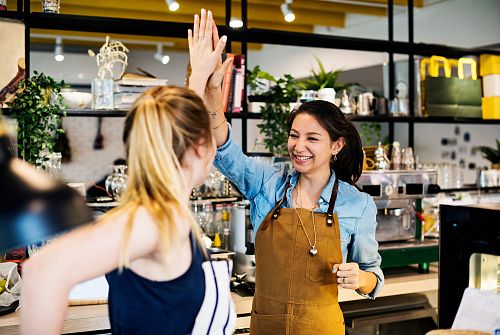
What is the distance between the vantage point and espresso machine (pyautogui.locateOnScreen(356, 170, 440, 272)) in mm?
4082

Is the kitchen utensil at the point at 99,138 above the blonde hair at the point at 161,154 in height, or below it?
above

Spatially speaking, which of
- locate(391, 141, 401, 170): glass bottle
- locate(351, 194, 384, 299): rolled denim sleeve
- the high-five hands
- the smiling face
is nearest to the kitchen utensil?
locate(391, 141, 401, 170): glass bottle

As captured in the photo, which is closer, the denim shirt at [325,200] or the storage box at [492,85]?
the denim shirt at [325,200]

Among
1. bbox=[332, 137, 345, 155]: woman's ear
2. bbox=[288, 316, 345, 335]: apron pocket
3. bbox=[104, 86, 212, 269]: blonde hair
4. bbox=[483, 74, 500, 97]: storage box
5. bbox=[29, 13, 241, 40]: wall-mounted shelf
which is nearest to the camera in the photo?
bbox=[104, 86, 212, 269]: blonde hair

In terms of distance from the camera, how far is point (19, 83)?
11.5 ft

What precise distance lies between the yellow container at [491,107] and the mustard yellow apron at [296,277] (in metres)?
3.17

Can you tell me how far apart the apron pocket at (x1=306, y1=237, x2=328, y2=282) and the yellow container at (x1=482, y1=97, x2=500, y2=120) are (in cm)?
329

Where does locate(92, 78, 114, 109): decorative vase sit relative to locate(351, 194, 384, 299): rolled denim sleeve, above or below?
above

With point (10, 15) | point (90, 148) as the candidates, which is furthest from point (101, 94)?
point (90, 148)

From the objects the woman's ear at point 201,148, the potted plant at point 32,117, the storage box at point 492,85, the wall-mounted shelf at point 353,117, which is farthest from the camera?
the storage box at point 492,85

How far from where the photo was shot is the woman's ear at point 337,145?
2605mm

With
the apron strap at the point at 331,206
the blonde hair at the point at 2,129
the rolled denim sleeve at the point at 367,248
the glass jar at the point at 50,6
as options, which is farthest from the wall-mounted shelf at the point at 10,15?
the blonde hair at the point at 2,129

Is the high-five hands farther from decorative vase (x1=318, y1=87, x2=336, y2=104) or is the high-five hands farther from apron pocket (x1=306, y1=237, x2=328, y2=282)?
decorative vase (x1=318, y1=87, x2=336, y2=104)

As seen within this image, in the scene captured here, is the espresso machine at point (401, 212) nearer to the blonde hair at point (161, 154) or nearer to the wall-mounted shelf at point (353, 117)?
the wall-mounted shelf at point (353, 117)
